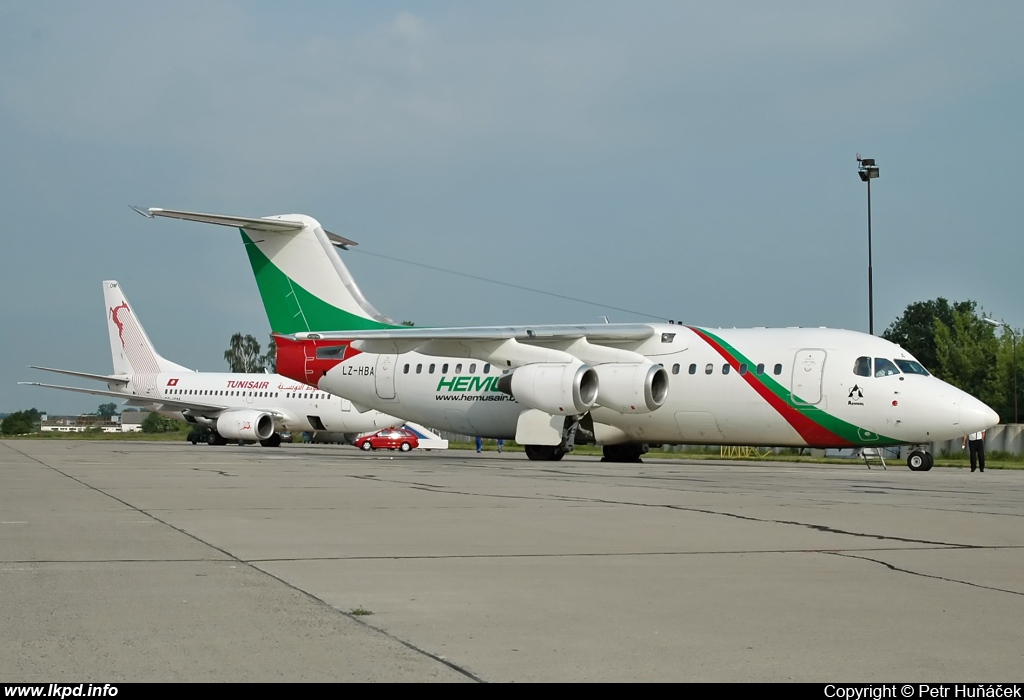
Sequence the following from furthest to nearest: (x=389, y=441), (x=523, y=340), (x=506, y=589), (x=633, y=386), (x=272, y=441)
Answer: (x=389, y=441) → (x=272, y=441) → (x=523, y=340) → (x=633, y=386) → (x=506, y=589)

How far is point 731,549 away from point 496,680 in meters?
4.52

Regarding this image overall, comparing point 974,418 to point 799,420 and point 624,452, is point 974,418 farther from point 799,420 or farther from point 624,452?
point 624,452

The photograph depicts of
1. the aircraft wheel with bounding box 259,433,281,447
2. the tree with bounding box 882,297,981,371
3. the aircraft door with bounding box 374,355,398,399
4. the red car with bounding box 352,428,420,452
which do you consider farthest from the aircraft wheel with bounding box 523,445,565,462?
the tree with bounding box 882,297,981,371

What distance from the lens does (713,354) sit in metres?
24.9

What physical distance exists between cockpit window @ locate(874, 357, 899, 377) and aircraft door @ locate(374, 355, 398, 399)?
41.5ft

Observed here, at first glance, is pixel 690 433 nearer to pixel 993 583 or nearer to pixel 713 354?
pixel 713 354

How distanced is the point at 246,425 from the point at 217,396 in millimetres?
4238

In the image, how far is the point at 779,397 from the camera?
23750mm

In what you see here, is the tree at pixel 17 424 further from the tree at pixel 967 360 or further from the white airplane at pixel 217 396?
the tree at pixel 967 360

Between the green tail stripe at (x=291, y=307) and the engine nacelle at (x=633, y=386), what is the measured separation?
23.5 feet

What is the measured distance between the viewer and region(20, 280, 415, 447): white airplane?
137 feet

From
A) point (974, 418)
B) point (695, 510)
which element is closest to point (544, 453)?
point (974, 418)

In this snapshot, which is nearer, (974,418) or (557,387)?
(974,418)

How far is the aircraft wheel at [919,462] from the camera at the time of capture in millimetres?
23578
